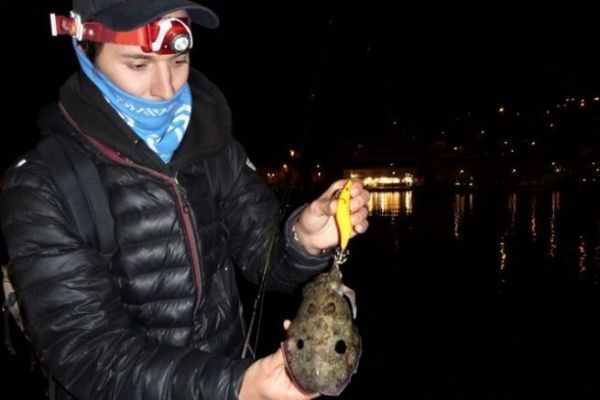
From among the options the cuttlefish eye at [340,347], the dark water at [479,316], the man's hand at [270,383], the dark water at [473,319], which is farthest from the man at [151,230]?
the dark water at [479,316]

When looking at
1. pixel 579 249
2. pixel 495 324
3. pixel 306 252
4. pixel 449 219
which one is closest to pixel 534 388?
pixel 495 324

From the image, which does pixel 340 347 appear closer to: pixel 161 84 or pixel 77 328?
pixel 77 328

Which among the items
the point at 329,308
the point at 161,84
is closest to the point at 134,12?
the point at 161,84

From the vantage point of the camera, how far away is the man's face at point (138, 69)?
2369 mm

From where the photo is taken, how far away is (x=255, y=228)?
9.86 ft

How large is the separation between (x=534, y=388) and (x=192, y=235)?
49.5 ft

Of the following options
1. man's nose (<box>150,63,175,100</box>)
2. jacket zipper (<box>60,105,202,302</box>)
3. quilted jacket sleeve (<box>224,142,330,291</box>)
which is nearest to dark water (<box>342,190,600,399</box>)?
quilted jacket sleeve (<box>224,142,330,291</box>)

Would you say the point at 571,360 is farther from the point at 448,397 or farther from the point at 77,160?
the point at 77,160

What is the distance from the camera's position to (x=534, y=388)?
46.0 ft

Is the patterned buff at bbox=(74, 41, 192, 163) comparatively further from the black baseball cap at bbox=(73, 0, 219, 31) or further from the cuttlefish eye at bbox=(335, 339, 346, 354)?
the cuttlefish eye at bbox=(335, 339, 346, 354)

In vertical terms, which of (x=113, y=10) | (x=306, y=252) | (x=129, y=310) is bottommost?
(x=129, y=310)

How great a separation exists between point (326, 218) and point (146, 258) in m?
1.01

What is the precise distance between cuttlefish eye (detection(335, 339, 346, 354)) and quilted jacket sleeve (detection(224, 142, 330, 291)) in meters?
0.90

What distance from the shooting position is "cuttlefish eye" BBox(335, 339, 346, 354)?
73.9 inches
